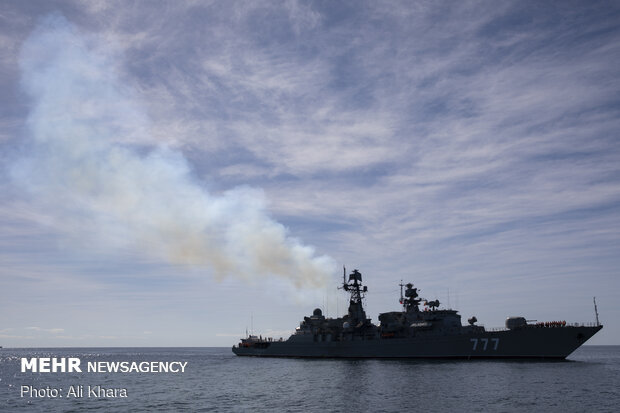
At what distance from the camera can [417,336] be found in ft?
208

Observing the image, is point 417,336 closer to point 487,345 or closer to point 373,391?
point 487,345

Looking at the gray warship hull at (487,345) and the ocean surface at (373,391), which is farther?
the gray warship hull at (487,345)

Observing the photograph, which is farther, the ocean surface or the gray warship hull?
the gray warship hull

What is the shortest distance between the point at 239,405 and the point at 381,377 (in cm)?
1827

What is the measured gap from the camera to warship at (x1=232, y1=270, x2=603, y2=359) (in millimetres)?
56375

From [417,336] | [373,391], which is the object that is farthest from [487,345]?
[373,391]

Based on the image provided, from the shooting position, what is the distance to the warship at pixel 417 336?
5638 centimetres

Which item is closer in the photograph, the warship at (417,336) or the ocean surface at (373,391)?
the ocean surface at (373,391)

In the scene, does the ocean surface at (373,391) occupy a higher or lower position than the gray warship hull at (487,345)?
lower

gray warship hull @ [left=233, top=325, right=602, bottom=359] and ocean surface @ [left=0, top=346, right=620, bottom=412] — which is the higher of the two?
gray warship hull @ [left=233, top=325, right=602, bottom=359]

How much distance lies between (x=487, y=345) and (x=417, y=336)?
9.11 metres

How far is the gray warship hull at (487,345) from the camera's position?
2202 inches

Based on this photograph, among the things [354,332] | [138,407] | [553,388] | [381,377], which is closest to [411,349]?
[354,332]

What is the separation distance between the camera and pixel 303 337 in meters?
78.0
